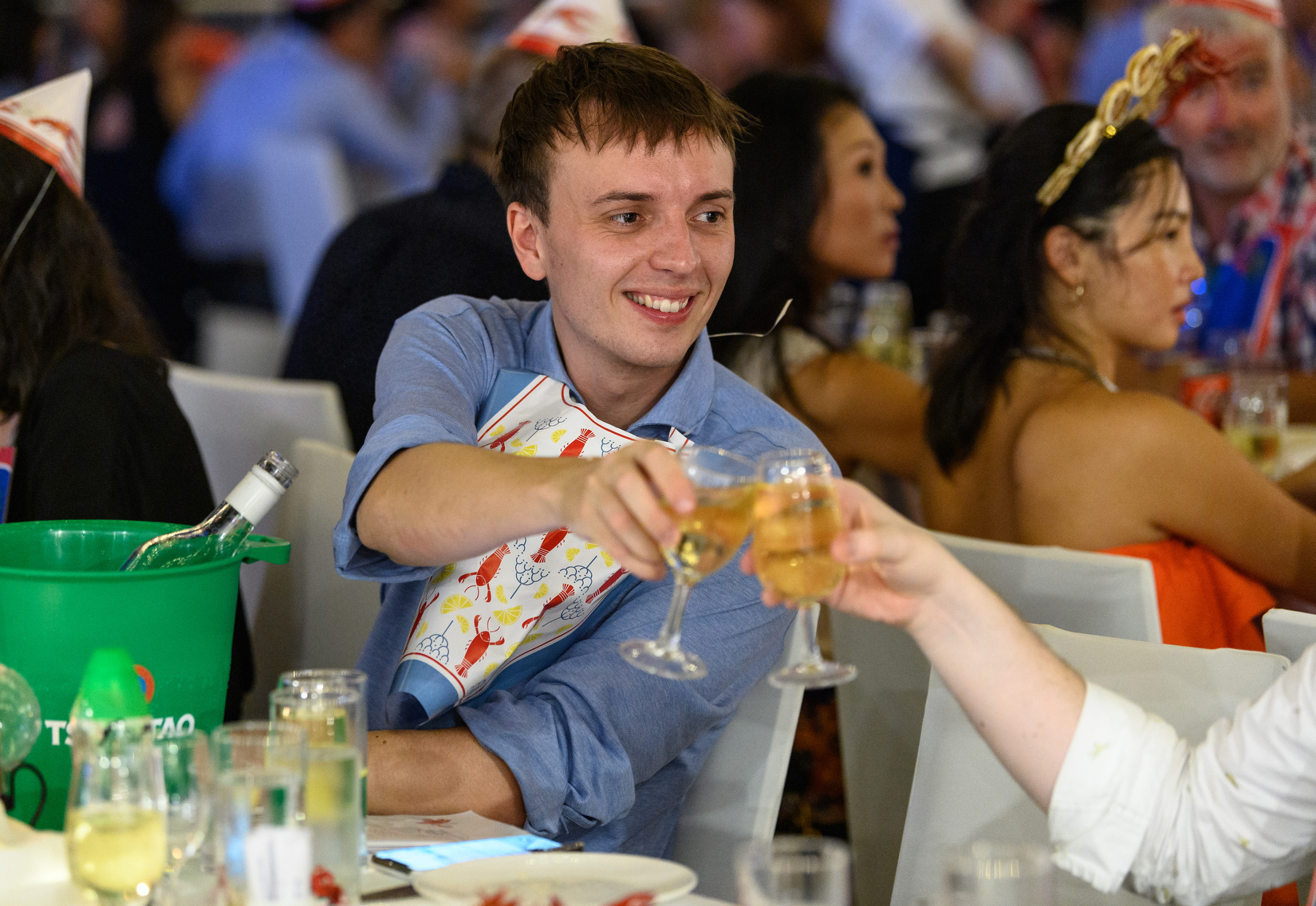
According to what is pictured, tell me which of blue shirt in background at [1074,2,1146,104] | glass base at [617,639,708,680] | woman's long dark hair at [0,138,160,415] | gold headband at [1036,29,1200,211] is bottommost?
glass base at [617,639,708,680]

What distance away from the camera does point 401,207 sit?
292cm

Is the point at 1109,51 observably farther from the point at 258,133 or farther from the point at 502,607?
the point at 502,607

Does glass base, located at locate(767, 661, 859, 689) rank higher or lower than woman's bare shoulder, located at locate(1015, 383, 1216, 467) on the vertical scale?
lower

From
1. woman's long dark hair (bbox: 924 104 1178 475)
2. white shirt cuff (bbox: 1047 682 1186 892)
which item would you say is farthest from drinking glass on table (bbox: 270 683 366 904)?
woman's long dark hair (bbox: 924 104 1178 475)

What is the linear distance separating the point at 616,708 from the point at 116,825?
60 centimetres

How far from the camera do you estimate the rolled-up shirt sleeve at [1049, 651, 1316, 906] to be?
50.2 inches

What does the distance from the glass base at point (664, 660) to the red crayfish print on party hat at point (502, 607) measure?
399mm

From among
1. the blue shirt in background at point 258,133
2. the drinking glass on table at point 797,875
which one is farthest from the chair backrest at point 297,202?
the drinking glass on table at point 797,875

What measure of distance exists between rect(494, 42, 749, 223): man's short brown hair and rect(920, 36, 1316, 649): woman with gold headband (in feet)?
2.92

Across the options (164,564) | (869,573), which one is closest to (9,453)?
(164,564)

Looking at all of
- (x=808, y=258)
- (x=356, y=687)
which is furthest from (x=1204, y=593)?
(x=356, y=687)

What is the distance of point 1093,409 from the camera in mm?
2283

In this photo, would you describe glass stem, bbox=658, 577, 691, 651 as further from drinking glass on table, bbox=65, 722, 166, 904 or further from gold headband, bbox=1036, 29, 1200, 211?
gold headband, bbox=1036, 29, 1200, 211

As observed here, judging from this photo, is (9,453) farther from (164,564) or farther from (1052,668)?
(1052,668)
